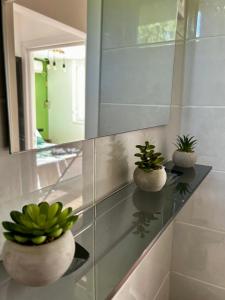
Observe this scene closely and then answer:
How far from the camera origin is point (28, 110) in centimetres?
42

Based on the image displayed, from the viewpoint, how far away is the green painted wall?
0.45 meters

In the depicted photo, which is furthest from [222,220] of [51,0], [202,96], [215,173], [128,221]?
[51,0]

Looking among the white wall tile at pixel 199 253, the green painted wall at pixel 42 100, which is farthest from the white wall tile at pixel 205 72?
the green painted wall at pixel 42 100

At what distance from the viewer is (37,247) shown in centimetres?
32

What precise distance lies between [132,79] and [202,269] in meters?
0.92

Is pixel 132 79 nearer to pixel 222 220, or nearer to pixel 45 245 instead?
pixel 45 245

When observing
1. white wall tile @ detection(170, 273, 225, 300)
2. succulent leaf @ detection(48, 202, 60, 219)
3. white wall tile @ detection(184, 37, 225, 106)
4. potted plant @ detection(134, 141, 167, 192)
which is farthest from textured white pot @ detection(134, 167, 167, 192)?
white wall tile @ detection(170, 273, 225, 300)

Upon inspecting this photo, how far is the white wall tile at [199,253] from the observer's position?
1083 mm

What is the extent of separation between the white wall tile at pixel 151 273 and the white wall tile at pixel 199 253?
44 millimetres

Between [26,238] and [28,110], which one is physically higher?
[28,110]

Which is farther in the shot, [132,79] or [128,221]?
[132,79]

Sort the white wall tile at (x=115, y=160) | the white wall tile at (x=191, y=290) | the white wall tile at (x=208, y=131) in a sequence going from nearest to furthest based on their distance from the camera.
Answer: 1. the white wall tile at (x=115, y=160)
2. the white wall tile at (x=208, y=131)
3. the white wall tile at (x=191, y=290)

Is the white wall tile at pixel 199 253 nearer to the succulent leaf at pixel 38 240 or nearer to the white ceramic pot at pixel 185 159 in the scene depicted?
the white ceramic pot at pixel 185 159

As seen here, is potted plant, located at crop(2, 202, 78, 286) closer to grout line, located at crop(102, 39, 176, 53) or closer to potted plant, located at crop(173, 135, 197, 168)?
grout line, located at crop(102, 39, 176, 53)
